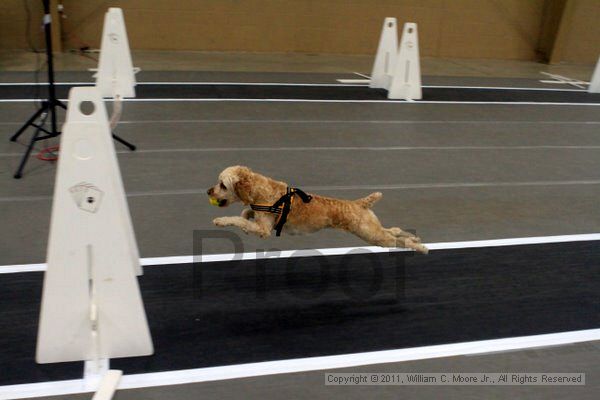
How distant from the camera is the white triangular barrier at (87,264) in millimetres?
2637

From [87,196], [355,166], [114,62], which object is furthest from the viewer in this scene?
[114,62]

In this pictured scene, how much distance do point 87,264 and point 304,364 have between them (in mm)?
1283

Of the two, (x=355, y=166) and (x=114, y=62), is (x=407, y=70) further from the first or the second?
(x=114, y=62)

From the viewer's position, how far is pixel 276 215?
3.45 m

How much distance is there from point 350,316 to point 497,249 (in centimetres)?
170

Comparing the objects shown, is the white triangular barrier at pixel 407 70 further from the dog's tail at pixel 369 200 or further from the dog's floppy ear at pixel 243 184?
the dog's floppy ear at pixel 243 184

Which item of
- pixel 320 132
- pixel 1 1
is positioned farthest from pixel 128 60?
pixel 1 1

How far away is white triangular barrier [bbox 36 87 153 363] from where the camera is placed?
8.65ft

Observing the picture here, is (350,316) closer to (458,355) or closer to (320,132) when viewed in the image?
(458,355)

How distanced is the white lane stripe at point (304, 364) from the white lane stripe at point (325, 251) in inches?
48.9

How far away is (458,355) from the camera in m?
3.14

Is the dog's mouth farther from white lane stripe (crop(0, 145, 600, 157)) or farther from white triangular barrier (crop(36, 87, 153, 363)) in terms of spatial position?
white lane stripe (crop(0, 145, 600, 157))

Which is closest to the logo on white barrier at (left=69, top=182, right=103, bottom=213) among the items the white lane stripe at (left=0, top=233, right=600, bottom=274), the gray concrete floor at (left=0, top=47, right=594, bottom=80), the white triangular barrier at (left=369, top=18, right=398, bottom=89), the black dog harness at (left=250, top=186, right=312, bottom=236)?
the black dog harness at (left=250, top=186, right=312, bottom=236)

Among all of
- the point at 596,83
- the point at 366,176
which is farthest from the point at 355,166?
the point at 596,83
